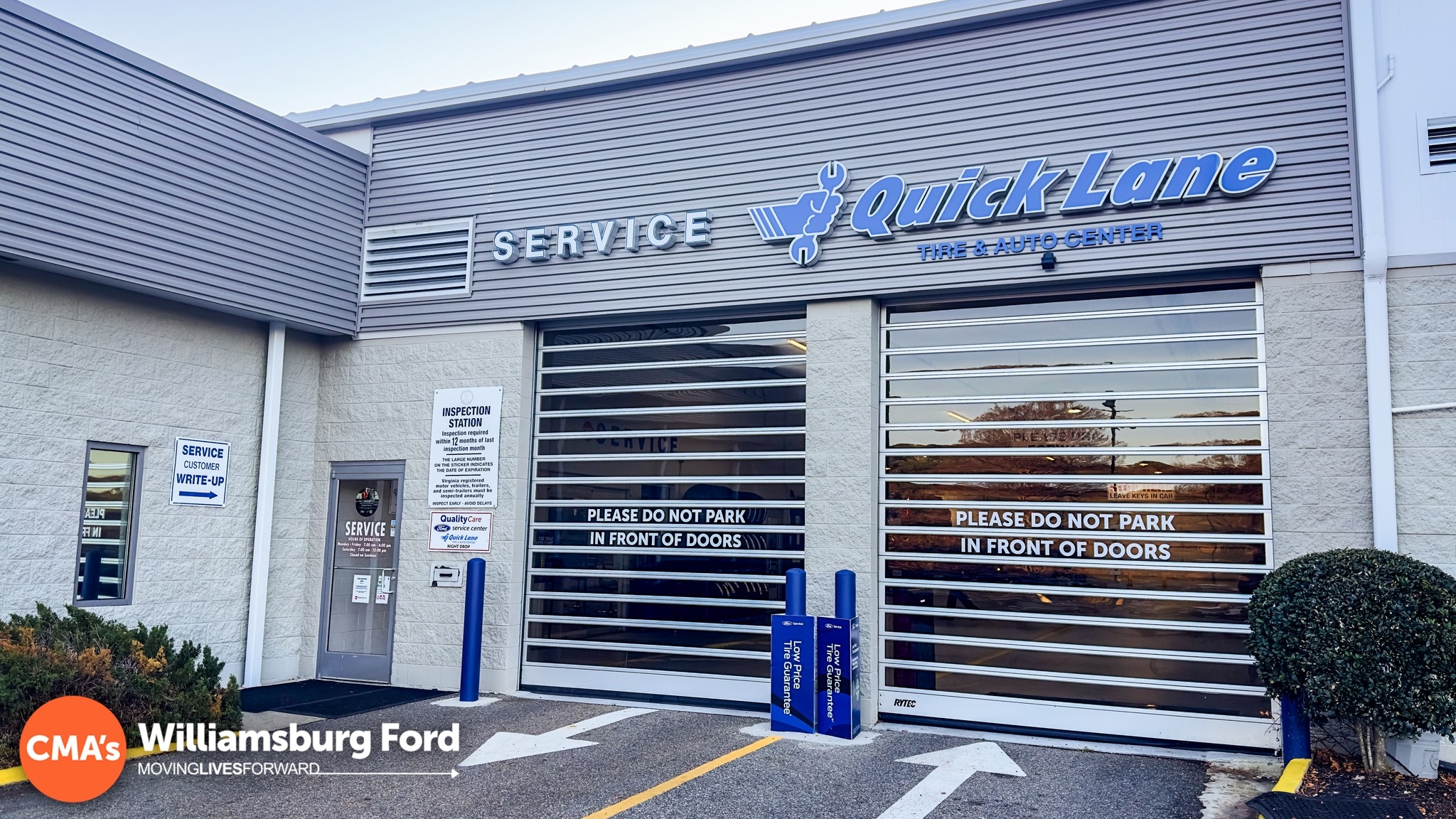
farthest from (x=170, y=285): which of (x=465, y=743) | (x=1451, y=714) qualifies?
(x=1451, y=714)

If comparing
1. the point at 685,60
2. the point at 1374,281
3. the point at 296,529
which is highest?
the point at 685,60

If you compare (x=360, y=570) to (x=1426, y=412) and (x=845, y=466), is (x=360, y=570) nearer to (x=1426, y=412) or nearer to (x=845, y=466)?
(x=845, y=466)

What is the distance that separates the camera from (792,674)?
8.86 meters

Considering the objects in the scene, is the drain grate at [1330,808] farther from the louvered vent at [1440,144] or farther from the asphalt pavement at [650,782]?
the louvered vent at [1440,144]

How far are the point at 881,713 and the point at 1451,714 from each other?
4.31m

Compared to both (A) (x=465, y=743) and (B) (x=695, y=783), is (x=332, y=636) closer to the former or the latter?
(A) (x=465, y=743)

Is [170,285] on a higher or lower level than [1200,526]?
higher

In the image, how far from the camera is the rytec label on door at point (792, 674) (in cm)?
877

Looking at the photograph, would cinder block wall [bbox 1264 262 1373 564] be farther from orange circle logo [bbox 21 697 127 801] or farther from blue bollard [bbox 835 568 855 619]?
orange circle logo [bbox 21 697 127 801]

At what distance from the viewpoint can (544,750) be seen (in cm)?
824

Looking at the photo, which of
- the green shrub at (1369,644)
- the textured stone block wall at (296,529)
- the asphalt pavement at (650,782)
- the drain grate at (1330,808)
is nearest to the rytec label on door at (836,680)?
the asphalt pavement at (650,782)

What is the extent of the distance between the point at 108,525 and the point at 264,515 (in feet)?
5.08

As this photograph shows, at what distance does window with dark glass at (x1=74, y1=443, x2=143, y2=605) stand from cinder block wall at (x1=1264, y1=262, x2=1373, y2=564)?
10056 mm

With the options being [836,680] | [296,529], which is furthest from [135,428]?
[836,680]
